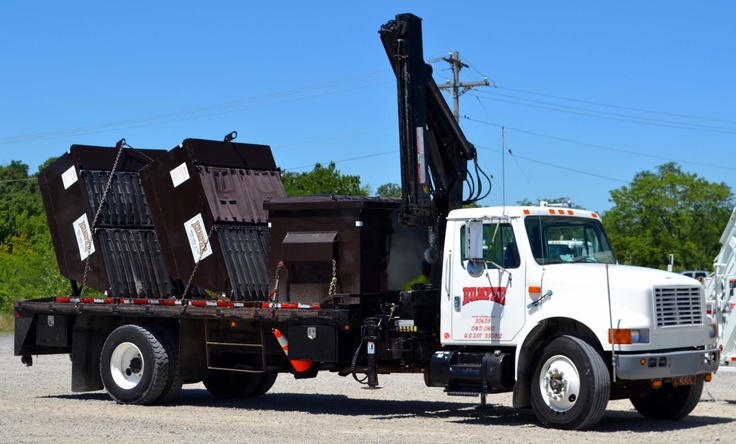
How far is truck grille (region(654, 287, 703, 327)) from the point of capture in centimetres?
1301

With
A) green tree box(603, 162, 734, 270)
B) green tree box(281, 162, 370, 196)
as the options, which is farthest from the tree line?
green tree box(281, 162, 370, 196)

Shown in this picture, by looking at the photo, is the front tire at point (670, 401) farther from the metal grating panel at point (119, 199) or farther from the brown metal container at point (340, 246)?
the metal grating panel at point (119, 199)

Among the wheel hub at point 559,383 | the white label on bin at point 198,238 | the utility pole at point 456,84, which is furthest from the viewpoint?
the utility pole at point 456,84

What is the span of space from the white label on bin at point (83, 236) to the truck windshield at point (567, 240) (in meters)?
7.75

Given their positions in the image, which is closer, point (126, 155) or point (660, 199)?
point (126, 155)

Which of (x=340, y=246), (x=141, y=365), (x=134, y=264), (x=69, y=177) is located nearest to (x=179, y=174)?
(x=134, y=264)

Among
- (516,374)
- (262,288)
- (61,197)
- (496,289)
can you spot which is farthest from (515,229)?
(61,197)

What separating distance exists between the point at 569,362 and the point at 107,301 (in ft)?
25.2

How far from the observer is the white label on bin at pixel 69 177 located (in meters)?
18.4

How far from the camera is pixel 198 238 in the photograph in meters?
17.1

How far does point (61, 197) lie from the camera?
1877 cm

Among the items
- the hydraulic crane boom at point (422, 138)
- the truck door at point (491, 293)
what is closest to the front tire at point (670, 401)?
the truck door at point (491, 293)

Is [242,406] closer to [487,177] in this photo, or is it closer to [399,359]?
[399,359]

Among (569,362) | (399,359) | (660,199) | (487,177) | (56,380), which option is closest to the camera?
(569,362)
